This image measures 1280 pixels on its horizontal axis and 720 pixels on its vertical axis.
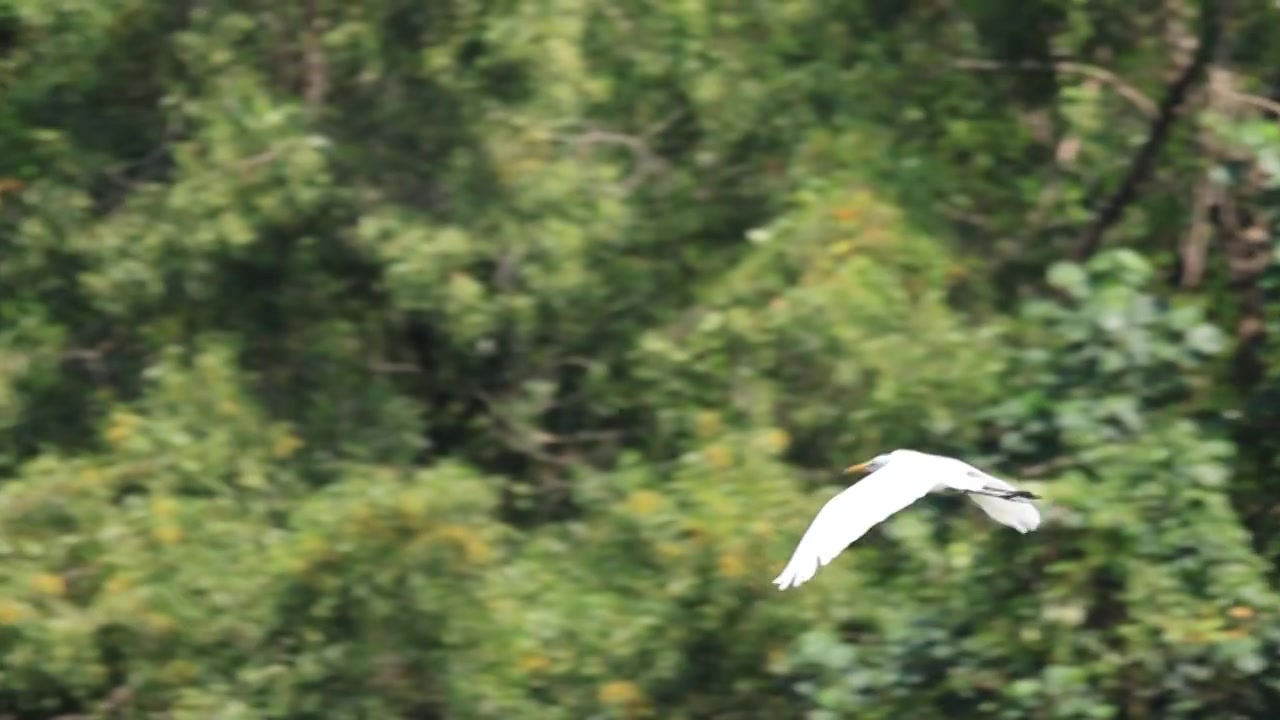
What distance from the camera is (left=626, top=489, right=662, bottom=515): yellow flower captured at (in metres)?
6.60

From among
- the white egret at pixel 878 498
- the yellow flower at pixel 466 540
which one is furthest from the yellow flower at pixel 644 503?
the white egret at pixel 878 498

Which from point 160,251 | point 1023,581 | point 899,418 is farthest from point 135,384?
point 1023,581

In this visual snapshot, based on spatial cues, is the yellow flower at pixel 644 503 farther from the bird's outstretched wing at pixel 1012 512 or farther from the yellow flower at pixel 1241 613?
the yellow flower at pixel 1241 613

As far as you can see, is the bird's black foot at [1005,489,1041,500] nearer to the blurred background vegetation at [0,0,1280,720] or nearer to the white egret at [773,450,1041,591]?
the white egret at [773,450,1041,591]

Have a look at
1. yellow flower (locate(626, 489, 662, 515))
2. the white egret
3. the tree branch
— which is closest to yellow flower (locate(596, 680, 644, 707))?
yellow flower (locate(626, 489, 662, 515))

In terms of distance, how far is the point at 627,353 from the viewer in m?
7.40

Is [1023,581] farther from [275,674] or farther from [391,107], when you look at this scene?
[391,107]

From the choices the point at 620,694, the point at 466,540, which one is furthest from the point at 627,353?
the point at 620,694

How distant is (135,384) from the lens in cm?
748

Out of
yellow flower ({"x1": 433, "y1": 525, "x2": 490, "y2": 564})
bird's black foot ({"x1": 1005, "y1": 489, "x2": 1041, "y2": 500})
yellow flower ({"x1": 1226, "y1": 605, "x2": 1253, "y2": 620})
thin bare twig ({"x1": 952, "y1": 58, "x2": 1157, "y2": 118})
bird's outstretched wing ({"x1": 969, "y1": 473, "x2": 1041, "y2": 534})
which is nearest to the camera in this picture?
bird's black foot ({"x1": 1005, "y1": 489, "x2": 1041, "y2": 500})

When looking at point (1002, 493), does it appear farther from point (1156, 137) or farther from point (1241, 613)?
point (1156, 137)

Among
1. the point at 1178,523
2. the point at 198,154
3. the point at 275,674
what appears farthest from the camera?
the point at 198,154

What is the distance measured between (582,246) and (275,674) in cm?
147

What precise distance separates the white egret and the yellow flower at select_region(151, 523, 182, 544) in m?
2.02
